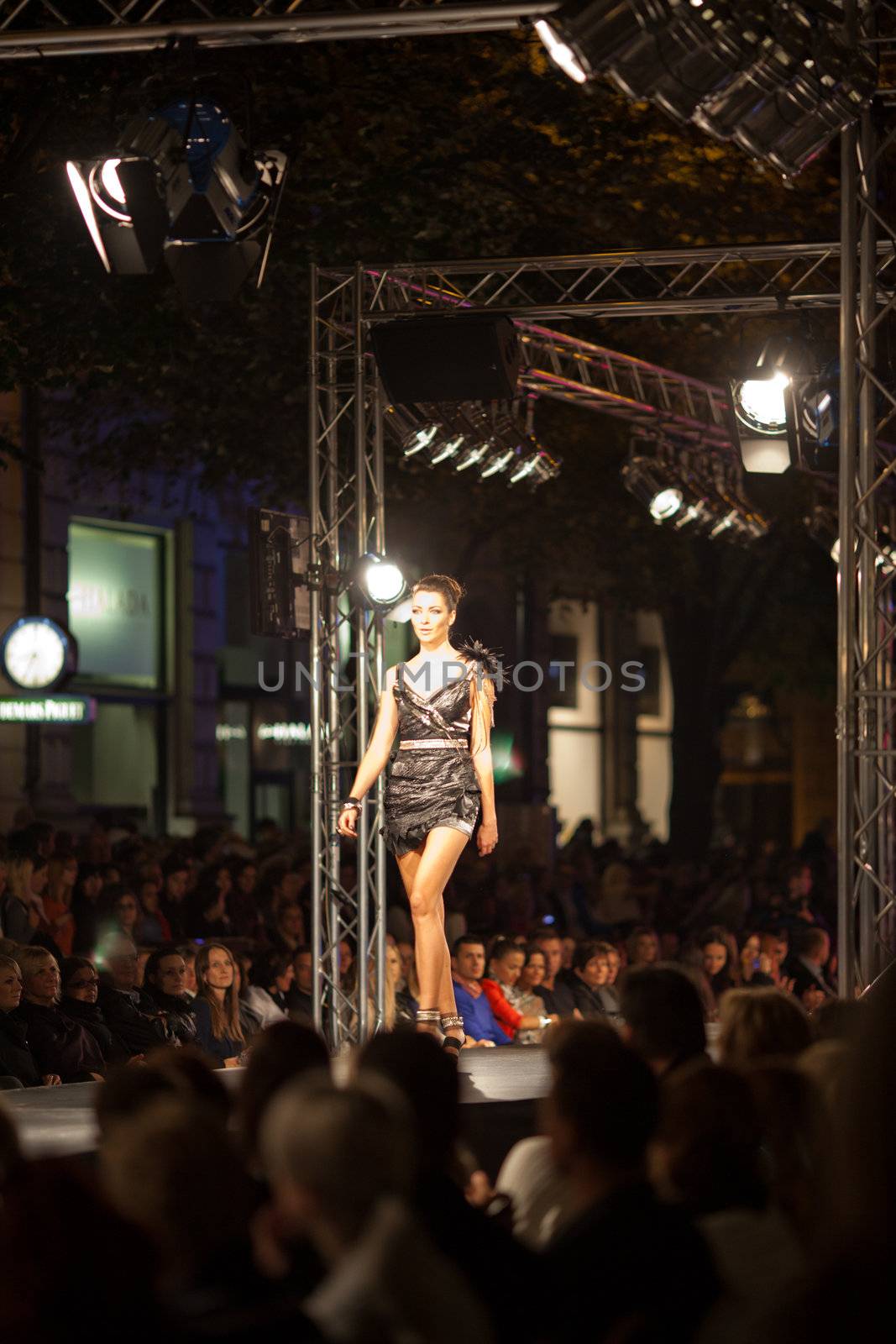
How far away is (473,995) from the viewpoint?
10.1 metres

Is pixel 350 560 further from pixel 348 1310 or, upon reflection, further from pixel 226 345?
pixel 348 1310

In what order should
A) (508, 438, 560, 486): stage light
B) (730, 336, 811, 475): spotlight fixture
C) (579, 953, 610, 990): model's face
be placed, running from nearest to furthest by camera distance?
(730, 336, 811, 475): spotlight fixture
(579, 953, 610, 990): model's face
(508, 438, 560, 486): stage light

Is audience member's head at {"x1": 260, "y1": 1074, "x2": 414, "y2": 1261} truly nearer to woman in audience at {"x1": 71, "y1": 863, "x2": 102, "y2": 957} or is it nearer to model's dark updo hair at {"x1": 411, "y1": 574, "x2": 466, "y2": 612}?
model's dark updo hair at {"x1": 411, "y1": 574, "x2": 466, "y2": 612}

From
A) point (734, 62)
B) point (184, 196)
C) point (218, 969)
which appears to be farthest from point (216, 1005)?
point (734, 62)

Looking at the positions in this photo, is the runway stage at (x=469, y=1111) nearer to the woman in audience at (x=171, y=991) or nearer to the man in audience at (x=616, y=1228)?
the woman in audience at (x=171, y=991)

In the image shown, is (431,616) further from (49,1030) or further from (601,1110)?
(601,1110)

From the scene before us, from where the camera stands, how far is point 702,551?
69.4 ft

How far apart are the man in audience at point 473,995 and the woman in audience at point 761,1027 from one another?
546 centimetres

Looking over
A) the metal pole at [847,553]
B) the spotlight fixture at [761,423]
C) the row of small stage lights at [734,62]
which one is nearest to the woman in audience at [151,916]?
the spotlight fixture at [761,423]

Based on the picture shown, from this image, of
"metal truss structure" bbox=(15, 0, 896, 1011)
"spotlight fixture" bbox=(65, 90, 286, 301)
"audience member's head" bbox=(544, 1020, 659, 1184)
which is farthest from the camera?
"spotlight fixture" bbox=(65, 90, 286, 301)

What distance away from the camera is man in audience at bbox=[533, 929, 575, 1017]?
10.8m

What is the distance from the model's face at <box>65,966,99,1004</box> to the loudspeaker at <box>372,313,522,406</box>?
9.87 ft

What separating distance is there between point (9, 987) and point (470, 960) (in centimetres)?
315

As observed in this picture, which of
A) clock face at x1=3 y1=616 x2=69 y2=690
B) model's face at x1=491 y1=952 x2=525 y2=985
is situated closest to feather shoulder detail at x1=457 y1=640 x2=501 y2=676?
model's face at x1=491 y1=952 x2=525 y2=985
